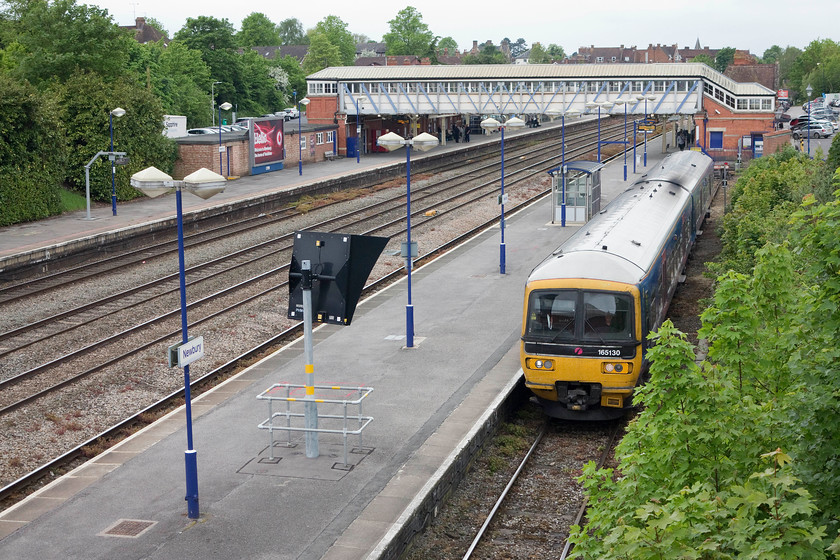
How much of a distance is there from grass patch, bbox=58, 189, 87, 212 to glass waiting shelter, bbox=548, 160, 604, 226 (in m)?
20.2

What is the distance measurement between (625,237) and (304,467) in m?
7.99

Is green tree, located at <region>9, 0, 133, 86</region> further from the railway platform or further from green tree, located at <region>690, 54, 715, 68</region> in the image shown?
green tree, located at <region>690, 54, 715, 68</region>

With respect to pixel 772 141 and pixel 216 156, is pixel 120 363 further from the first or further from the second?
pixel 772 141

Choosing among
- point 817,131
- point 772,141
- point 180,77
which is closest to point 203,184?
point 772,141

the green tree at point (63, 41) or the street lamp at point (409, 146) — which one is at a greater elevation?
the green tree at point (63, 41)

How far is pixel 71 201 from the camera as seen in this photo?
4288 cm

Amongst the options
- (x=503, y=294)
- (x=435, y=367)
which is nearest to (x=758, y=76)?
(x=503, y=294)

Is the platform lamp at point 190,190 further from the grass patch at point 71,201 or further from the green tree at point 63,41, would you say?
the green tree at point 63,41

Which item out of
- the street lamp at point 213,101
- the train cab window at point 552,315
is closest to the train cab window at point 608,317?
the train cab window at point 552,315

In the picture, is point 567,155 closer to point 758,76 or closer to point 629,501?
point 758,76

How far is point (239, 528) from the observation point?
12797 mm

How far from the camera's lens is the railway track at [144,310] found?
63.1 ft

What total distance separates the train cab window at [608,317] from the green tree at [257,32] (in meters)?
138

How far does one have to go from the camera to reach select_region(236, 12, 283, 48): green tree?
149875 millimetres
